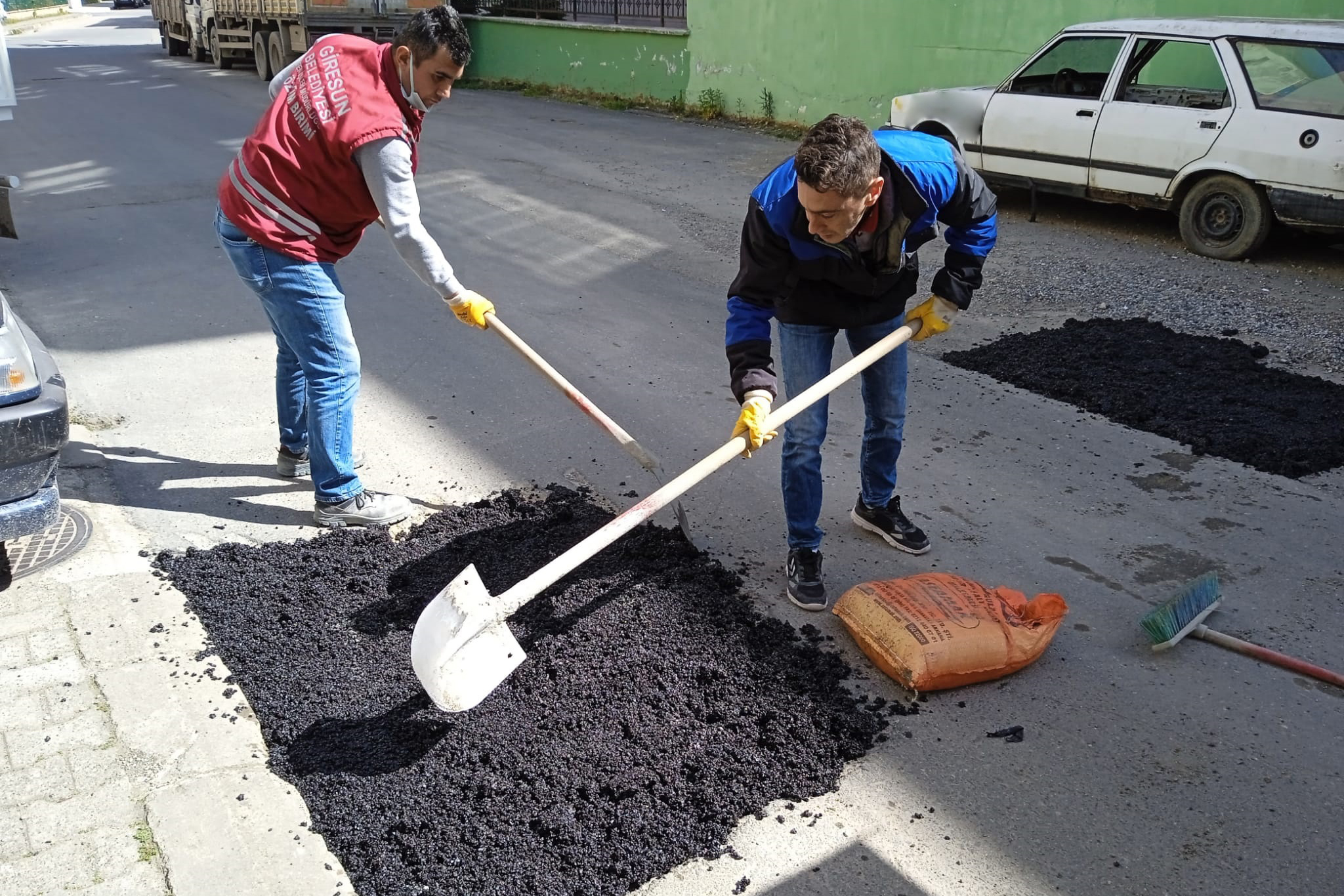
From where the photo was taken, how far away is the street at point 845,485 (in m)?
2.75

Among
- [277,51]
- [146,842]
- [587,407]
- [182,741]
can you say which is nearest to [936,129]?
[587,407]

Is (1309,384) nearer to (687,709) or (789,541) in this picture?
(789,541)

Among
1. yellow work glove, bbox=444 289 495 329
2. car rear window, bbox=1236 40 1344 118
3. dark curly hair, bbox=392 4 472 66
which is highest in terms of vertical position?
dark curly hair, bbox=392 4 472 66

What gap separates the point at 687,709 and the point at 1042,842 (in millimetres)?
1020

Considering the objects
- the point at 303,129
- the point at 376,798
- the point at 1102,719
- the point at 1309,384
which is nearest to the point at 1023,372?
the point at 1309,384

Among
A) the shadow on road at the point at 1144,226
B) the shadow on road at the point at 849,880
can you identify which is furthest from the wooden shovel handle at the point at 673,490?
the shadow on road at the point at 1144,226

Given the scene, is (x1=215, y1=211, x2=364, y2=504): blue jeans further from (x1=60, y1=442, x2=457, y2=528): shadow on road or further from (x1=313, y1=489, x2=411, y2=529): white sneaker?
(x1=60, y1=442, x2=457, y2=528): shadow on road

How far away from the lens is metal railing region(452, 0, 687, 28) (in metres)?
16.6

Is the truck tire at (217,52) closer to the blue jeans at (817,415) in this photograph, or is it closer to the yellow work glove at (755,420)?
the blue jeans at (817,415)

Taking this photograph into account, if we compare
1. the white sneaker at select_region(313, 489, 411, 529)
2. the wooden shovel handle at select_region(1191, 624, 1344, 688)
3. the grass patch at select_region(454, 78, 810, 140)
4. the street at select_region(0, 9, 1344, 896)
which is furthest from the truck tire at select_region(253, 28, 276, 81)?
the wooden shovel handle at select_region(1191, 624, 1344, 688)

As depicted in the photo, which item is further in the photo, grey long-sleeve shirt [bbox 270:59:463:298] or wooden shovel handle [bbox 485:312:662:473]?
wooden shovel handle [bbox 485:312:662:473]

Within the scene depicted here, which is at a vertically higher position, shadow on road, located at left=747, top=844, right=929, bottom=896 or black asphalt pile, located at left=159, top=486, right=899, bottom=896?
black asphalt pile, located at left=159, top=486, right=899, bottom=896

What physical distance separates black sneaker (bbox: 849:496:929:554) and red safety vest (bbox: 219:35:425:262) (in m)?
2.14

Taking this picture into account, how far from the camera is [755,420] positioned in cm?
322
